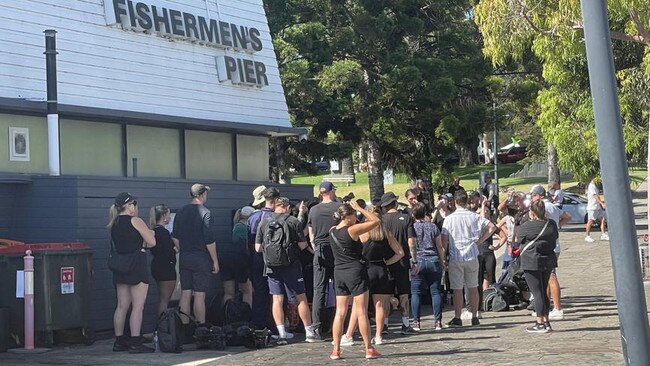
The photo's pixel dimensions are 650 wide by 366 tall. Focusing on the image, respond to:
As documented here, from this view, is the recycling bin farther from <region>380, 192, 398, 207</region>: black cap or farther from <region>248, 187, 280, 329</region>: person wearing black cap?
<region>380, 192, 398, 207</region>: black cap

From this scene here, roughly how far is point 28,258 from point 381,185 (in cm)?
2134

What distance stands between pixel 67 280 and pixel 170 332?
161 cm

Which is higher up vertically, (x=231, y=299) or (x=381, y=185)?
(x=381, y=185)

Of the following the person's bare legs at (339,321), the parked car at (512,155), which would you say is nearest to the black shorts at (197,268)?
the person's bare legs at (339,321)

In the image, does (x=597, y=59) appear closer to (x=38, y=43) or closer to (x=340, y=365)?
(x=340, y=365)

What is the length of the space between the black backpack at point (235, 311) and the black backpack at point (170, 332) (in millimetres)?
1301

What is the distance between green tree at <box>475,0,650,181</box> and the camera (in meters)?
15.6

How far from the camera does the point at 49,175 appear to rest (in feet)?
47.4

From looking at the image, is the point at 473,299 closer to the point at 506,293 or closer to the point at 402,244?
Answer: the point at 402,244

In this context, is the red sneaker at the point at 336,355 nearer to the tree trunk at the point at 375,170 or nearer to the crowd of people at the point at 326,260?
the crowd of people at the point at 326,260

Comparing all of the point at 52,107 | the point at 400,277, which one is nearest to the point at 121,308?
the point at 52,107

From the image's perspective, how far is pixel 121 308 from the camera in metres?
12.6

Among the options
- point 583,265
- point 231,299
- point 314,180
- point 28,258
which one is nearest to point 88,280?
point 28,258

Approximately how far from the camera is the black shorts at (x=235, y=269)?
14.6m
